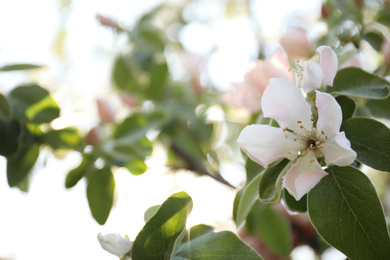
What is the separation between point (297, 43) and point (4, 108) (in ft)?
1.57

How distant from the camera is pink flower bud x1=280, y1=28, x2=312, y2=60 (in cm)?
78

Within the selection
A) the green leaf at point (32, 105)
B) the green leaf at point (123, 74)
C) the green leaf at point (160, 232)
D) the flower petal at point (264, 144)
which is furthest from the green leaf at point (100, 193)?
the green leaf at point (123, 74)

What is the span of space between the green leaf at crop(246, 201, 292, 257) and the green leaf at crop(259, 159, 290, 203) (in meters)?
0.50

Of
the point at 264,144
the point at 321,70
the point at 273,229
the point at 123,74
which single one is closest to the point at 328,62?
the point at 321,70

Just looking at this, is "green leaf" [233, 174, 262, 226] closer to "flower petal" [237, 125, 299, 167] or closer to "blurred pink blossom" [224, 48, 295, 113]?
"flower petal" [237, 125, 299, 167]

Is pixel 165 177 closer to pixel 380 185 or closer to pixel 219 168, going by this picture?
pixel 219 168

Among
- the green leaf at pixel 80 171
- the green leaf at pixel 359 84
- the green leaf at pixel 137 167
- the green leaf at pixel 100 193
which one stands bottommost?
the green leaf at pixel 137 167

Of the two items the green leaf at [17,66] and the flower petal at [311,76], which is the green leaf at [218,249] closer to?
the flower petal at [311,76]

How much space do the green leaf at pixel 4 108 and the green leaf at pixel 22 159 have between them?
47mm

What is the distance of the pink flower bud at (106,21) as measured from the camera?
1189 mm

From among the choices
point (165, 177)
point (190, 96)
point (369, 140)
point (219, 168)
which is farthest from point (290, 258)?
point (369, 140)

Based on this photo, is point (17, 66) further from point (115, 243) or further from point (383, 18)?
point (383, 18)

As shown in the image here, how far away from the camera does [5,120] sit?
757mm

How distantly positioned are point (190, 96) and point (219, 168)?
22 cm
